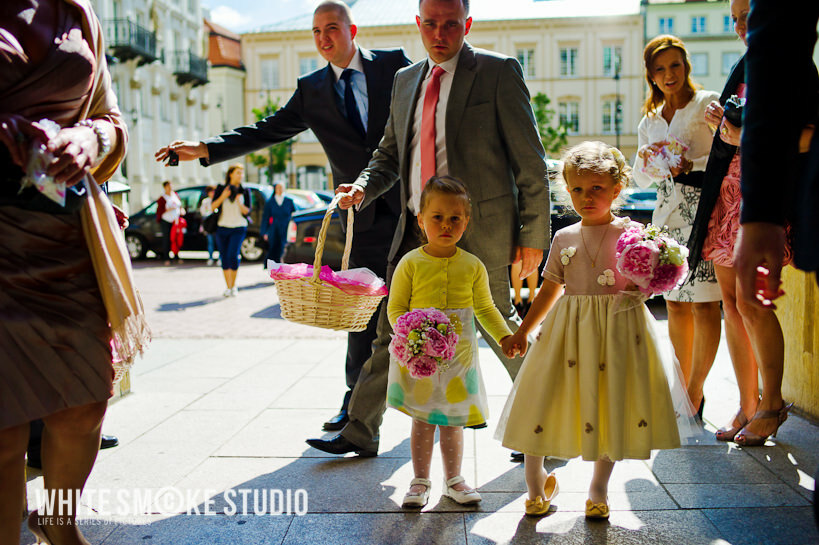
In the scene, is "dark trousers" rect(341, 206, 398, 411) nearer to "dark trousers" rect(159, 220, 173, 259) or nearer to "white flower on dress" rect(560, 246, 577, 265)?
"white flower on dress" rect(560, 246, 577, 265)

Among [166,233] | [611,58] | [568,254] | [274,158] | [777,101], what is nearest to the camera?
[777,101]

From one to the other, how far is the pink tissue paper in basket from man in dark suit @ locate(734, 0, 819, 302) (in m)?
1.94

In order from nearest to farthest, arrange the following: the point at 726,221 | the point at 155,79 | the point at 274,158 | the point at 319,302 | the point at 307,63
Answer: the point at 319,302 < the point at 726,221 < the point at 155,79 < the point at 274,158 < the point at 307,63

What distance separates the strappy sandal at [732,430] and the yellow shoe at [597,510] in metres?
1.36

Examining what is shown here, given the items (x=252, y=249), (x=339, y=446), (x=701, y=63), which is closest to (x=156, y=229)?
(x=252, y=249)

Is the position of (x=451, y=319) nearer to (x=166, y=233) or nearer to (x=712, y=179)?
(x=712, y=179)

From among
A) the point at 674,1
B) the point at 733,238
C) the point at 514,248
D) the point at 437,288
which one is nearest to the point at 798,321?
the point at 733,238

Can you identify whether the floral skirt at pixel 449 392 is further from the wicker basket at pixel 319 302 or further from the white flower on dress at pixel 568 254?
the white flower on dress at pixel 568 254

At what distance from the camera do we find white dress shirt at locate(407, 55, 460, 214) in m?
3.59

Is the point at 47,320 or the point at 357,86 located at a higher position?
the point at 357,86

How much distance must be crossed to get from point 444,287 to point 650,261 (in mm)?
843

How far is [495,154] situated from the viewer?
3580 millimetres

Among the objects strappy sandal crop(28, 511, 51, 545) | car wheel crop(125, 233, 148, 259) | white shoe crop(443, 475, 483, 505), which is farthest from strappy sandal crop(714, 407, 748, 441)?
car wheel crop(125, 233, 148, 259)

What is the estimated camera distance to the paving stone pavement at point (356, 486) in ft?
9.43
